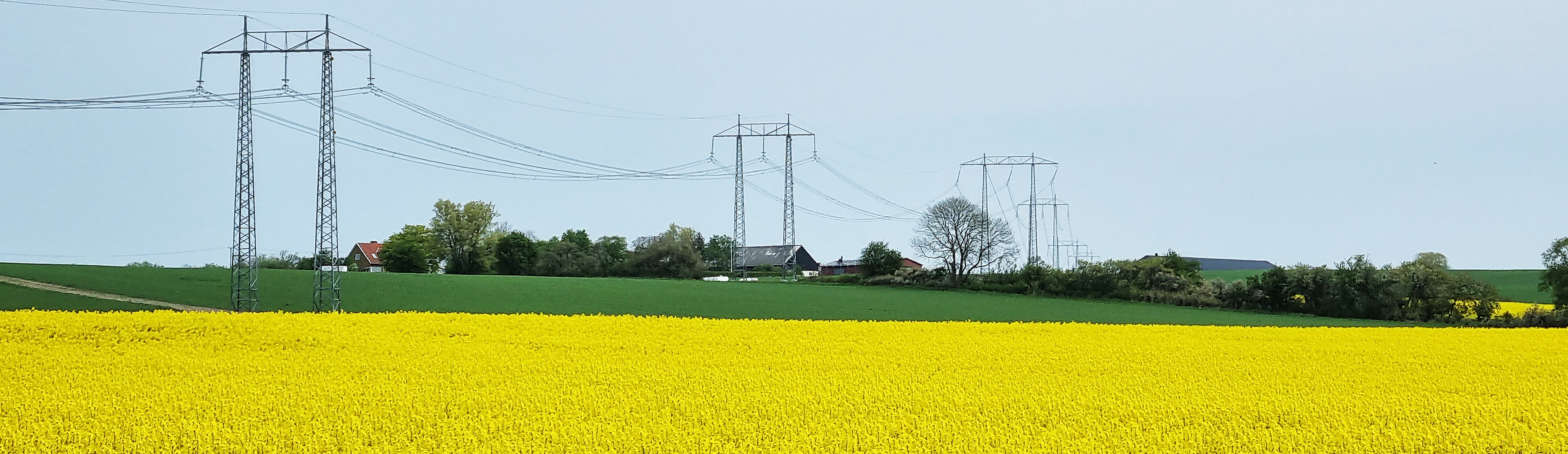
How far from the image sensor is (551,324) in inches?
1021

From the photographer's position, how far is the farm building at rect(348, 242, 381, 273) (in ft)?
404

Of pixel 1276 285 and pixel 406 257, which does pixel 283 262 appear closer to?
pixel 406 257

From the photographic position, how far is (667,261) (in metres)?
89.2

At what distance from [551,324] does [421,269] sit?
77630 millimetres

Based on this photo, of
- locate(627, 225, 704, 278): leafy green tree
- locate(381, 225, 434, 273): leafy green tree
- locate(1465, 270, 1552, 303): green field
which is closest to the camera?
locate(1465, 270, 1552, 303): green field

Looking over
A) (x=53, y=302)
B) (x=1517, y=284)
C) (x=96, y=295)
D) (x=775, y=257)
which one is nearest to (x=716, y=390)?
(x=53, y=302)

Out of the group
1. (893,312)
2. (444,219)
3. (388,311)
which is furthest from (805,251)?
(388,311)

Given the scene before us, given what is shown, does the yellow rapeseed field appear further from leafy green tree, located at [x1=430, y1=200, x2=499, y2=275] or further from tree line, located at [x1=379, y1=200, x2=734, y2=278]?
leafy green tree, located at [x1=430, y1=200, x2=499, y2=275]

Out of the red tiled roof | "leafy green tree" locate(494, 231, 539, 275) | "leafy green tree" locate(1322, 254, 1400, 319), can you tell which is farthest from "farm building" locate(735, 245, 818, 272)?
"leafy green tree" locate(1322, 254, 1400, 319)

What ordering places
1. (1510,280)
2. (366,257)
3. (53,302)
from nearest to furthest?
(53,302), (1510,280), (366,257)

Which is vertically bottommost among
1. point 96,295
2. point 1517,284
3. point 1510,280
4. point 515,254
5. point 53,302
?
point 1517,284

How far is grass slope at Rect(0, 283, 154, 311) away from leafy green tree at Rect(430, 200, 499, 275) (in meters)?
67.4

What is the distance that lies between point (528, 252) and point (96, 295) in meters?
59.7

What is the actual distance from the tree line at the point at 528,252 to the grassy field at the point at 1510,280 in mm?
44816
